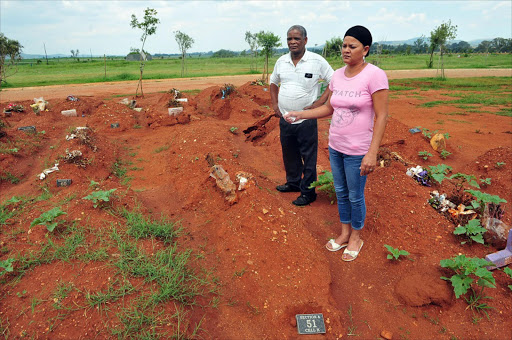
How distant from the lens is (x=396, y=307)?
2562 millimetres

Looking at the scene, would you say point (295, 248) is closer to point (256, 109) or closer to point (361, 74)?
point (361, 74)

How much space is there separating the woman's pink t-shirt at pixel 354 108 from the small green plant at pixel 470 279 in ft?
3.89

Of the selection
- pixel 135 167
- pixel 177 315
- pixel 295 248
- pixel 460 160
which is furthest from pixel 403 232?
pixel 135 167

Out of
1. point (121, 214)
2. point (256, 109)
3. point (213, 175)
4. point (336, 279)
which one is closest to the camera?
point (336, 279)

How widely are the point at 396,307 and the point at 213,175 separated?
104 inches

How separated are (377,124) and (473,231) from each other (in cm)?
168

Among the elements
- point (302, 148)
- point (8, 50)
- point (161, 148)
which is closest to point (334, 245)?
point (302, 148)

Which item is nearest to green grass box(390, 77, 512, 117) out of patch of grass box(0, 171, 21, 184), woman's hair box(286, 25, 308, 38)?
woman's hair box(286, 25, 308, 38)

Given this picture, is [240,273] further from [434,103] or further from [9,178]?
[434,103]

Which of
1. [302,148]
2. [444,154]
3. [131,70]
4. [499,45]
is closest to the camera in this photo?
[302,148]

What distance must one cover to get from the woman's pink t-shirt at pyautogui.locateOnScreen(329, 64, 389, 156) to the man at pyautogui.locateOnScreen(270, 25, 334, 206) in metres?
0.85

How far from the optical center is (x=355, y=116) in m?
2.52

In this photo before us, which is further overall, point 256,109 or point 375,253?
point 256,109

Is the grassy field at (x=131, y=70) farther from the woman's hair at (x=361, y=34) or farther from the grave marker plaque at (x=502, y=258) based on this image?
the woman's hair at (x=361, y=34)
